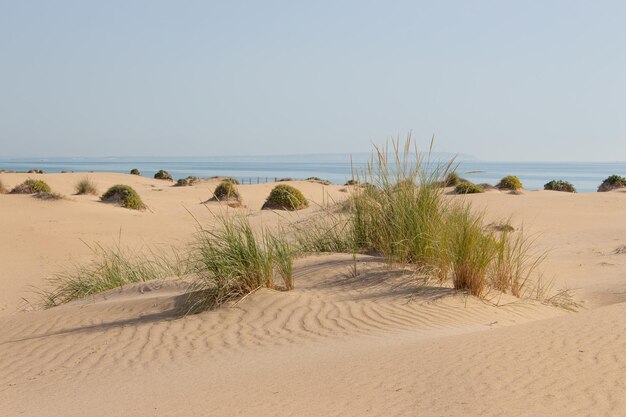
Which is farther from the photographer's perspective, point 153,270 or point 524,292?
point 153,270

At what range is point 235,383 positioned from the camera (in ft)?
16.0

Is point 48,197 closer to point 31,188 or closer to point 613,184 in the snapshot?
point 31,188

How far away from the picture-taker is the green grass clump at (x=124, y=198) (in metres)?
23.3

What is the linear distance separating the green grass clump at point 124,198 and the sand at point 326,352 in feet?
41.5

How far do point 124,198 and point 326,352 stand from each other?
19098 mm

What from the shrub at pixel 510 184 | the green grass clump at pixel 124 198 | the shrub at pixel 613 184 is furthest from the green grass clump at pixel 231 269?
the shrub at pixel 613 184

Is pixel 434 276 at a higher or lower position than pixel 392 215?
lower

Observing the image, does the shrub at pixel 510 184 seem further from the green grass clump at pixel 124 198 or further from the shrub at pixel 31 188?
the shrub at pixel 31 188

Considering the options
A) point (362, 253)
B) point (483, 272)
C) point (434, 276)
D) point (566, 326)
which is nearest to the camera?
point (566, 326)

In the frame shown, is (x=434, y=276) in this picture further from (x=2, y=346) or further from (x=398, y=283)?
(x=2, y=346)

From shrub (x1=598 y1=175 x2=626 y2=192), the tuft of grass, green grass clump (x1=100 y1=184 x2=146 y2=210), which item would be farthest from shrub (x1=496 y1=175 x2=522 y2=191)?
the tuft of grass

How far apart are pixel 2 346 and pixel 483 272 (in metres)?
4.87

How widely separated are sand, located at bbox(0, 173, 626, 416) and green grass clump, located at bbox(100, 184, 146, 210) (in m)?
12.6

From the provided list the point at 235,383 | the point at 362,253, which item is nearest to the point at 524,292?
the point at 362,253
